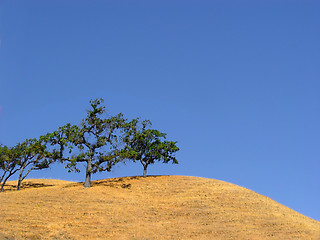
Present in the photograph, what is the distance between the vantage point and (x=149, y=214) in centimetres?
3831

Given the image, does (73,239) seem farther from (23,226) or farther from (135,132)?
(135,132)

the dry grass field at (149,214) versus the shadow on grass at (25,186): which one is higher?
the shadow on grass at (25,186)

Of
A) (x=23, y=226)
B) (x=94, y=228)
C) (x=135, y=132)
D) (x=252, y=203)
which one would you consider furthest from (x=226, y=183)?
(x=23, y=226)

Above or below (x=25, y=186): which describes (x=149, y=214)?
below

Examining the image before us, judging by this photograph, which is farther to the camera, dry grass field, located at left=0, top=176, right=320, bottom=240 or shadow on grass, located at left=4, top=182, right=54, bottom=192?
shadow on grass, located at left=4, top=182, right=54, bottom=192

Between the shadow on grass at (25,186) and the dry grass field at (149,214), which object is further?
the shadow on grass at (25,186)

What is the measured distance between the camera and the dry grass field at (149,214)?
32875mm

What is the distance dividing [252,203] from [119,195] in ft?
48.9

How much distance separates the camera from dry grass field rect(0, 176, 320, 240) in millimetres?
32875

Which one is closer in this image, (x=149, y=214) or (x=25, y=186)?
(x=149, y=214)

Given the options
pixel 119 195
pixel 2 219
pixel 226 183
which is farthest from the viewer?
pixel 226 183

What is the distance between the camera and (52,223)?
33.8 m

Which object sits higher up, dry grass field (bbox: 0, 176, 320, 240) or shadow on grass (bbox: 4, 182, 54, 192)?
shadow on grass (bbox: 4, 182, 54, 192)

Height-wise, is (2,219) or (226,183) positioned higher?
(226,183)
